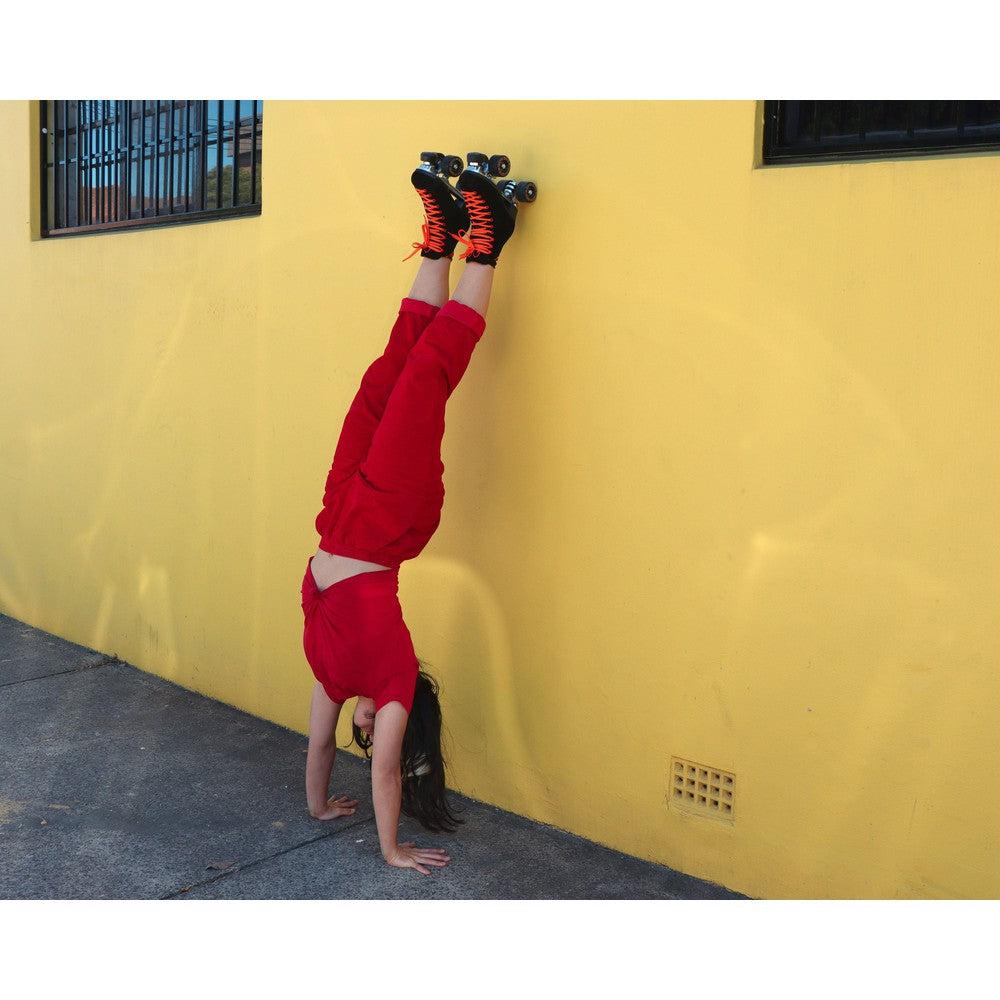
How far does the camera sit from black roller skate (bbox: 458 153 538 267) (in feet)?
10.0

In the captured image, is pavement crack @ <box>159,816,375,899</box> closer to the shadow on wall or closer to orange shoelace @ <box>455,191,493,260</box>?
the shadow on wall

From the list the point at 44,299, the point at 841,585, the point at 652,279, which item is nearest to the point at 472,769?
the point at 841,585

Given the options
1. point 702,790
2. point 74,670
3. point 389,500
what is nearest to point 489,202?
point 389,500

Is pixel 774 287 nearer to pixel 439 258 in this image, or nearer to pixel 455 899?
pixel 439 258

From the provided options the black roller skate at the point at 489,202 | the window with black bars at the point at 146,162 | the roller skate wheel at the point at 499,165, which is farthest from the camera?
the window with black bars at the point at 146,162

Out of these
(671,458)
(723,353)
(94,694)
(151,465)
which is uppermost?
(723,353)

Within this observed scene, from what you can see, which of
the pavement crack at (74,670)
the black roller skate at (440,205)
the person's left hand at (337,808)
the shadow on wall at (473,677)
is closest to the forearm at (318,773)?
the person's left hand at (337,808)

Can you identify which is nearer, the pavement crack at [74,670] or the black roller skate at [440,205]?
the black roller skate at [440,205]

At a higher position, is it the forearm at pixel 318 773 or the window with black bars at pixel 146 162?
the window with black bars at pixel 146 162

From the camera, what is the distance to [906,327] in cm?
253

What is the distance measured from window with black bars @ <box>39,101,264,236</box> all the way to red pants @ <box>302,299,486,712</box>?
1391 mm

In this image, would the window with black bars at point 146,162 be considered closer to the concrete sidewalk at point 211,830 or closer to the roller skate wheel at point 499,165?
the roller skate wheel at point 499,165

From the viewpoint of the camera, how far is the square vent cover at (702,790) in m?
2.95

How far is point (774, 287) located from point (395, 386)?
1.12 m
